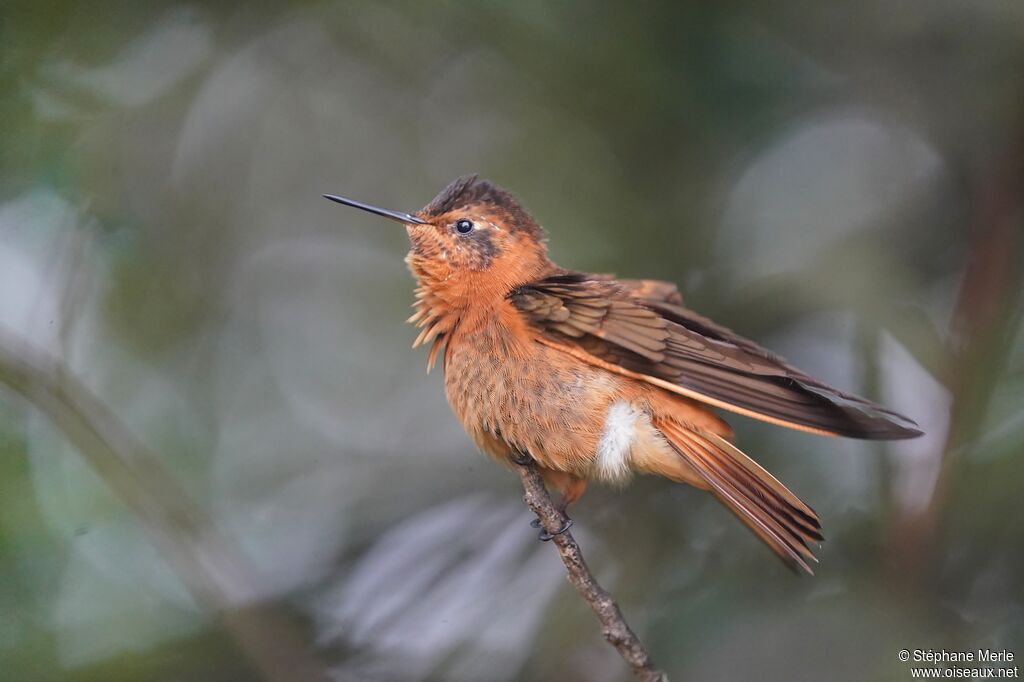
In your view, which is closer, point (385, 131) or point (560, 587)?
point (560, 587)

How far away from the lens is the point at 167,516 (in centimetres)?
370

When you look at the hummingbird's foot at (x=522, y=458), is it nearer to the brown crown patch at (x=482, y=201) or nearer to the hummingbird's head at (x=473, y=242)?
the hummingbird's head at (x=473, y=242)

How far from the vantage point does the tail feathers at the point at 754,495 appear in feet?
Result: 8.89

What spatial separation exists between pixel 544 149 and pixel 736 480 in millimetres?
2355

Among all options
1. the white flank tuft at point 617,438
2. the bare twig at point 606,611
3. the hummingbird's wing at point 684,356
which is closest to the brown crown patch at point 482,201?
the hummingbird's wing at point 684,356

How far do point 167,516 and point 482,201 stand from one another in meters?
1.59

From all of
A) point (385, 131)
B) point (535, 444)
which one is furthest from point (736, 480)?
point (385, 131)

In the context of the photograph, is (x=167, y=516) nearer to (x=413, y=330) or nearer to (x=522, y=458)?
(x=522, y=458)

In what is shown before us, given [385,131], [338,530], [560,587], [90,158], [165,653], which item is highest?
[385,131]

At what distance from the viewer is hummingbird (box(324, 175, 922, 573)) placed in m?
2.74

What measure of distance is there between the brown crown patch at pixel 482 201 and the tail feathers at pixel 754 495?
3.08ft

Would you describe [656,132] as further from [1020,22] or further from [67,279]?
[67,279]

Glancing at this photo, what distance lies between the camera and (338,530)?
434cm

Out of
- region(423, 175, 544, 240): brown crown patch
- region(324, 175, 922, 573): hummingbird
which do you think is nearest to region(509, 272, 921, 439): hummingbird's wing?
region(324, 175, 922, 573): hummingbird
